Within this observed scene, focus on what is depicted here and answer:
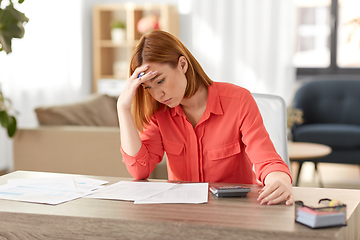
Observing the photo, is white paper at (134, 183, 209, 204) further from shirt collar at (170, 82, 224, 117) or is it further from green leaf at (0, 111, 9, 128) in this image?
green leaf at (0, 111, 9, 128)

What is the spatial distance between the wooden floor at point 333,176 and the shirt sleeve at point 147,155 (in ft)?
7.91

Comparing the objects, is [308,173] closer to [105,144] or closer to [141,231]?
[105,144]

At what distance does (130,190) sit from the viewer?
4.01 feet

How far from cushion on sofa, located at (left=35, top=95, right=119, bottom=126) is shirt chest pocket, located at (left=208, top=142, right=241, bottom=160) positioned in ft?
5.43

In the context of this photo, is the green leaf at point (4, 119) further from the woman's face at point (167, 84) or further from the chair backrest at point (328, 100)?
the chair backrest at point (328, 100)

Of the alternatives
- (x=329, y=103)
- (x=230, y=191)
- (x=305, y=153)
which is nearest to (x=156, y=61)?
(x=230, y=191)

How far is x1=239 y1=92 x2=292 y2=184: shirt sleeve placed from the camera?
1279 mm

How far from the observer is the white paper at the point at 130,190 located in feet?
3.78

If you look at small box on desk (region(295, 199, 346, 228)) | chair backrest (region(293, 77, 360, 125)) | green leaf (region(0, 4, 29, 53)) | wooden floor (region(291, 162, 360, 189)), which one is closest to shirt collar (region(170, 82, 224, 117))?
small box on desk (region(295, 199, 346, 228))

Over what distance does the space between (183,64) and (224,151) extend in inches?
12.6

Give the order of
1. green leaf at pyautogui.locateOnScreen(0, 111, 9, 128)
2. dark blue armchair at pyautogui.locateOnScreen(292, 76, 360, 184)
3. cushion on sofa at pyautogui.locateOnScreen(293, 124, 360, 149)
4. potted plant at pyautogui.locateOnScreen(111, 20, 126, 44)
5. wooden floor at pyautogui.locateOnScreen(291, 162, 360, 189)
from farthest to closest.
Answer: potted plant at pyautogui.locateOnScreen(111, 20, 126, 44), dark blue armchair at pyautogui.locateOnScreen(292, 76, 360, 184), cushion on sofa at pyautogui.locateOnScreen(293, 124, 360, 149), wooden floor at pyautogui.locateOnScreen(291, 162, 360, 189), green leaf at pyautogui.locateOnScreen(0, 111, 9, 128)

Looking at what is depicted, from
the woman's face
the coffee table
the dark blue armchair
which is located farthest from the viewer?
the dark blue armchair

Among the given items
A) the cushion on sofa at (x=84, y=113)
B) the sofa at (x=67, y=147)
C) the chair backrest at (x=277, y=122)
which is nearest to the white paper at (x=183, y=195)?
the chair backrest at (x=277, y=122)

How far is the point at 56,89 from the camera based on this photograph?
15.3 ft
